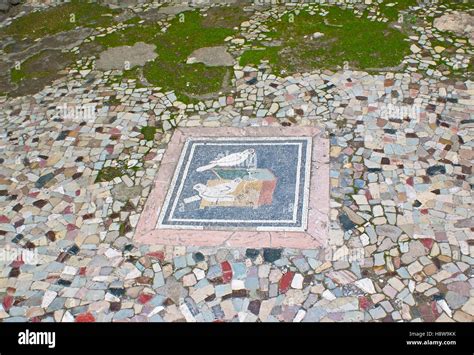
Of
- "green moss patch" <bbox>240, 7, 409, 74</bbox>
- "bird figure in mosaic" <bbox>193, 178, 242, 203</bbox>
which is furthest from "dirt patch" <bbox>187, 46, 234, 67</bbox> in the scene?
"bird figure in mosaic" <bbox>193, 178, 242, 203</bbox>

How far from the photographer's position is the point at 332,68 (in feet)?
25.6

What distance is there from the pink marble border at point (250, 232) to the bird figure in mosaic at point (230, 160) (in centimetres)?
46

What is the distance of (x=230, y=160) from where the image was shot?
628cm

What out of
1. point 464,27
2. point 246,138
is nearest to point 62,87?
point 246,138

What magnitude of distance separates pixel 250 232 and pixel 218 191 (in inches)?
30.0

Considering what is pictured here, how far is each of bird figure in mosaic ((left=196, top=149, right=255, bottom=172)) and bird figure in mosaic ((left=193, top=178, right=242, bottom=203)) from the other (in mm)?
325

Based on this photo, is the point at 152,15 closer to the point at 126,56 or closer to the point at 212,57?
the point at 126,56

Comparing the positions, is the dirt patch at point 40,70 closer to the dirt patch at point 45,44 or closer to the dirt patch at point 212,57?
the dirt patch at point 45,44

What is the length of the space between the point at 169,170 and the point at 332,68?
10.7ft

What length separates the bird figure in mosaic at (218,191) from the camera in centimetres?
577

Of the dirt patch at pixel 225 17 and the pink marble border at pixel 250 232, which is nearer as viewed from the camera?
the pink marble border at pixel 250 232

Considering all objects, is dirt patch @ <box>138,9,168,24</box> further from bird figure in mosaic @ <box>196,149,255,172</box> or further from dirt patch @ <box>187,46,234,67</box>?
bird figure in mosaic @ <box>196,149,255,172</box>

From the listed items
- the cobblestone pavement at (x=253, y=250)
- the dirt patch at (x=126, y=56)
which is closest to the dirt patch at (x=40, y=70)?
the cobblestone pavement at (x=253, y=250)

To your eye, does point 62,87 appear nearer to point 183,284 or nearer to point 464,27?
point 183,284
